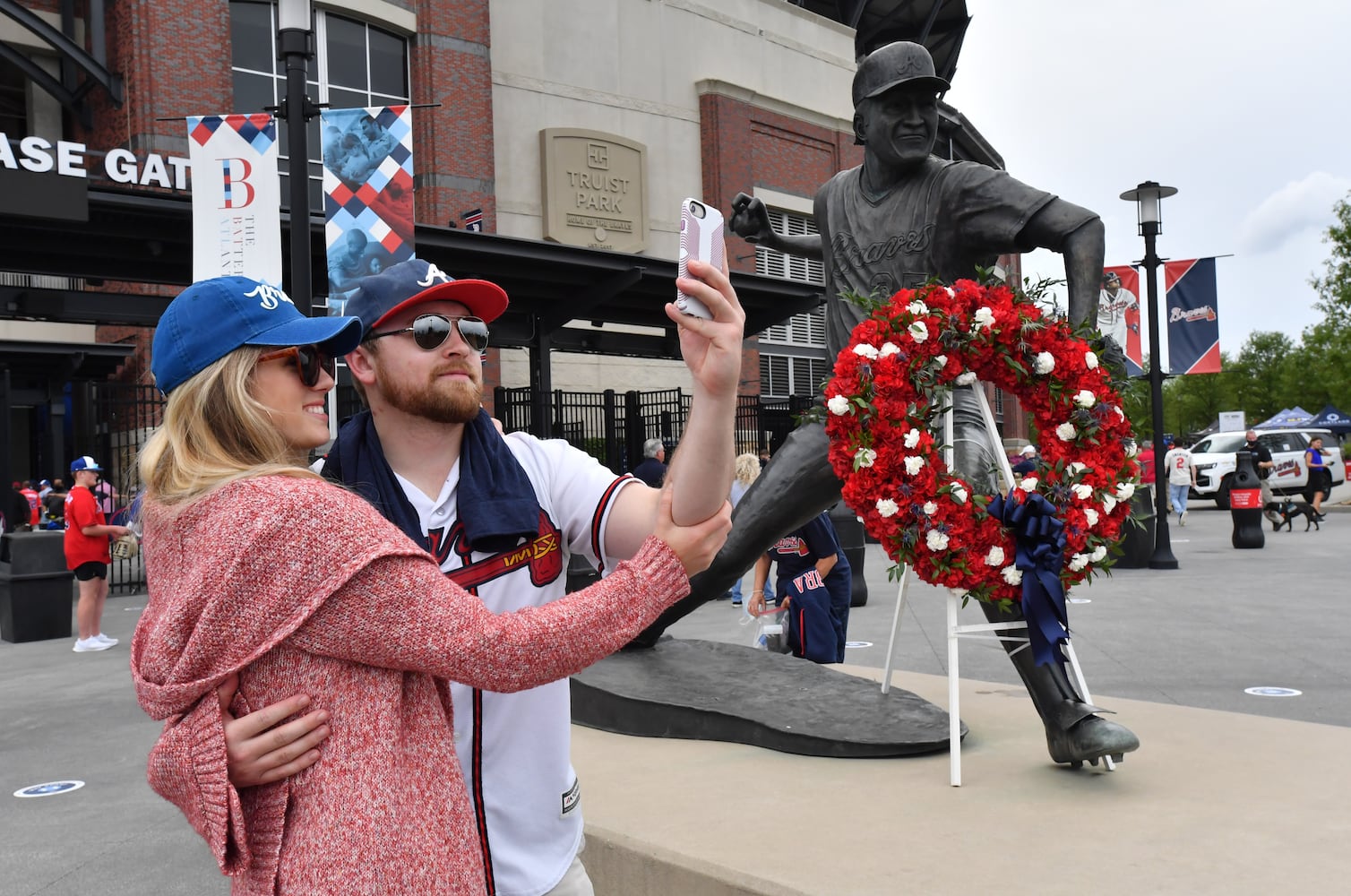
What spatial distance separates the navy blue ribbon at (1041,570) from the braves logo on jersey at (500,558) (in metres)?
2.28

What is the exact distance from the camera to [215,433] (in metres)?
1.69

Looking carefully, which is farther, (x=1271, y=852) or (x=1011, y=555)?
(x=1011, y=555)

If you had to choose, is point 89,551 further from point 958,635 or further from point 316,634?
point 316,634

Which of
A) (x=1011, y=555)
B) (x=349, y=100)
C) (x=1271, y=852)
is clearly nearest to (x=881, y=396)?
(x=1011, y=555)

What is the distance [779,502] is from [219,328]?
10.5 ft

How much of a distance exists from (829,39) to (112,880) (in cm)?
3089

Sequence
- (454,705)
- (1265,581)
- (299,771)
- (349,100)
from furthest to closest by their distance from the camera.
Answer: (349,100), (1265,581), (454,705), (299,771)

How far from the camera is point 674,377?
88.9ft

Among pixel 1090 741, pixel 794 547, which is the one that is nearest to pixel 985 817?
pixel 1090 741

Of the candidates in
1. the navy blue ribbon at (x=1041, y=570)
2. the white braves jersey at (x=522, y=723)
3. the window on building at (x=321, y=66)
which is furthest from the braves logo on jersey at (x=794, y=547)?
the window on building at (x=321, y=66)

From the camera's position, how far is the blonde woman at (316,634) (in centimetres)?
152

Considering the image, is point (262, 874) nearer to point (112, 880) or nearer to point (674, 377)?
point (112, 880)

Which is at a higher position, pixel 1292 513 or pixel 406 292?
pixel 406 292

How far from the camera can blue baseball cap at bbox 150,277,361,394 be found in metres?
1.72
